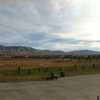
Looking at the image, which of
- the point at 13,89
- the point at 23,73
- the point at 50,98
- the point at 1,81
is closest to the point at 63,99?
the point at 50,98

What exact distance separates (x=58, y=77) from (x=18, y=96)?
46.5ft

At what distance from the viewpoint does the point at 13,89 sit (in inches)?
892

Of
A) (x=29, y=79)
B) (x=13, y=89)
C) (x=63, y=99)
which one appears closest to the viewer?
(x=63, y=99)

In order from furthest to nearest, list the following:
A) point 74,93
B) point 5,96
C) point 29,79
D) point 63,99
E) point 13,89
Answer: point 29,79 → point 13,89 → point 74,93 → point 5,96 → point 63,99

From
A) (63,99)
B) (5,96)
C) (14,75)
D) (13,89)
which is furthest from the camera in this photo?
(14,75)

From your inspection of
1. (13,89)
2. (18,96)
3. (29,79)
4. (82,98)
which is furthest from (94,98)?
(29,79)

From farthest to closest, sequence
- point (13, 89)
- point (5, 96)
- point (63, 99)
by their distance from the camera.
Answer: point (13, 89), point (5, 96), point (63, 99)

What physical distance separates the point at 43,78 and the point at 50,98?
13.0 metres

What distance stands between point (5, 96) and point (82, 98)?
21.3 ft

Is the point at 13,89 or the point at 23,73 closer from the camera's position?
the point at 13,89

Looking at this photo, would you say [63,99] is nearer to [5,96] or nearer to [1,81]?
[5,96]

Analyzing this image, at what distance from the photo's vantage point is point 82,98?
61.2ft

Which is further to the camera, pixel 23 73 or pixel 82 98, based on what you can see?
pixel 23 73

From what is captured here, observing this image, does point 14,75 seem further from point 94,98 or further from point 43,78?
point 94,98
